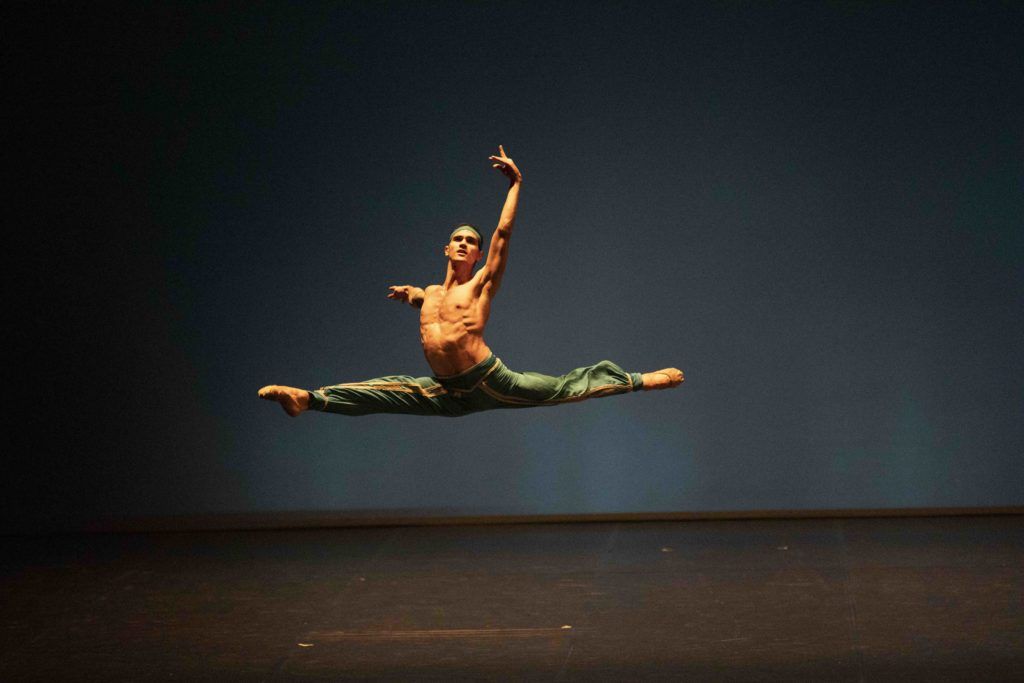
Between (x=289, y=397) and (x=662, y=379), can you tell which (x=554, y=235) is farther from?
(x=289, y=397)

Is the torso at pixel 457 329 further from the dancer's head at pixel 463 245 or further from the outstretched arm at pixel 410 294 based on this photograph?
the outstretched arm at pixel 410 294

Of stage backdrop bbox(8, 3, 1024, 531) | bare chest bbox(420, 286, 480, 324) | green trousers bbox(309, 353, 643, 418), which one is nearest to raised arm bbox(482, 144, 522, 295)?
bare chest bbox(420, 286, 480, 324)

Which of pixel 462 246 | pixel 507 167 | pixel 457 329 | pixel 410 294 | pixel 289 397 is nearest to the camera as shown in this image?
pixel 289 397

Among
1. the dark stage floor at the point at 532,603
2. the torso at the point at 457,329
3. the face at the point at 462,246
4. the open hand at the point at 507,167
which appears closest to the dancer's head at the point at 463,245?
the face at the point at 462,246

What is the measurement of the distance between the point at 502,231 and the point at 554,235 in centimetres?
254

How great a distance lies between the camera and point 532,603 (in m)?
7.30

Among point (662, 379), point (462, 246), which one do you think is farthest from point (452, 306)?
point (662, 379)

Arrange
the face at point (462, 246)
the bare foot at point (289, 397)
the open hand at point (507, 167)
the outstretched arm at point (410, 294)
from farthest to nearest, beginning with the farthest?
the outstretched arm at point (410, 294) < the face at point (462, 246) < the open hand at point (507, 167) < the bare foot at point (289, 397)

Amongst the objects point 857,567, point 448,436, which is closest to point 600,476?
point 448,436

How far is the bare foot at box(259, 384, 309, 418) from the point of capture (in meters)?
5.90

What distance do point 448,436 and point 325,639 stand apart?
2.38 m

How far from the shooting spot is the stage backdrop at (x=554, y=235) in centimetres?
851

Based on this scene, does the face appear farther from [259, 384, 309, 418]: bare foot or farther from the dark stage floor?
the dark stage floor

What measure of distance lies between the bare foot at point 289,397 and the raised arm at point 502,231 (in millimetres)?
1010
